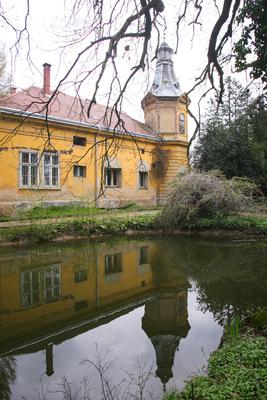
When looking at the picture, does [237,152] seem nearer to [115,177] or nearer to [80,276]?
[115,177]

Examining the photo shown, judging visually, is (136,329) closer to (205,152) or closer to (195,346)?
(195,346)

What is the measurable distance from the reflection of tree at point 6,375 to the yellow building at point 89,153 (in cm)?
1048

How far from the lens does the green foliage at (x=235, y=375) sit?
3096mm

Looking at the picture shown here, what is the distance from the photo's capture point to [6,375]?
4445 mm

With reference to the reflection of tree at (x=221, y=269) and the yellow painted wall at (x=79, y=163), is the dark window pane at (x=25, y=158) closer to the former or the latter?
the yellow painted wall at (x=79, y=163)

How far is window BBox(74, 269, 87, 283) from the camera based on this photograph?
885 centimetres

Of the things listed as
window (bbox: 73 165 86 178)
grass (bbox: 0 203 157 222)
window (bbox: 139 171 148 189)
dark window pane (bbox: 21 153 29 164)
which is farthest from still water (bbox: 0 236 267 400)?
window (bbox: 139 171 148 189)

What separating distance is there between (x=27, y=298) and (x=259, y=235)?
948 centimetres

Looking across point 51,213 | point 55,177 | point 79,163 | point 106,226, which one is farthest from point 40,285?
point 79,163

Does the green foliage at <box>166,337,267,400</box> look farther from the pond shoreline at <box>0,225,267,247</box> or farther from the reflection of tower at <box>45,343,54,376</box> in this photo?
the pond shoreline at <box>0,225,267,247</box>

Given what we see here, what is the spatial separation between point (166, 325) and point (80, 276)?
370 cm

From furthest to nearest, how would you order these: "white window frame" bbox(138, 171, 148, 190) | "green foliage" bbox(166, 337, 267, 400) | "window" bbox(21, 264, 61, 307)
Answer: "white window frame" bbox(138, 171, 148, 190) < "window" bbox(21, 264, 61, 307) < "green foliage" bbox(166, 337, 267, 400)

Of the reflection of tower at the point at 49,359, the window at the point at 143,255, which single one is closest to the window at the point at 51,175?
the window at the point at 143,255

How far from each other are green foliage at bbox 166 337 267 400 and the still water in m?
0.64
